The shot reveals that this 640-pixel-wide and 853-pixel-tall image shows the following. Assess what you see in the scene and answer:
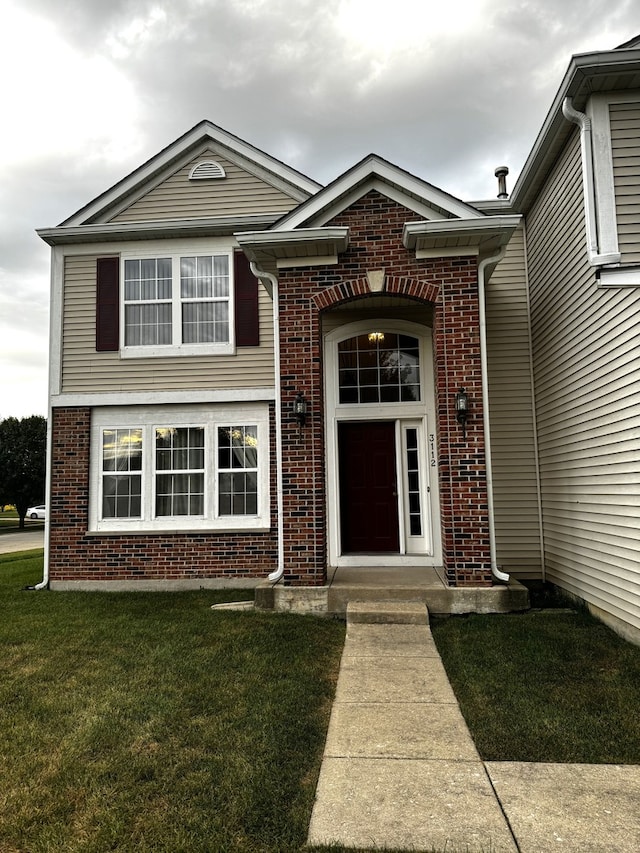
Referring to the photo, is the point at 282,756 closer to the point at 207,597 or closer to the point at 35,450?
the point at 207,597

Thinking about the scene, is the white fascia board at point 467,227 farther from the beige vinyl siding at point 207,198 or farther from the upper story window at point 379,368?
the beige vinyl siding at point 207,198

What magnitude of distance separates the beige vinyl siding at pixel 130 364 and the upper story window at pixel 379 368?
1246 mm

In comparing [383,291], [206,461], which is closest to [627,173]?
[383,291]

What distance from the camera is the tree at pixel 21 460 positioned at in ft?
92.0

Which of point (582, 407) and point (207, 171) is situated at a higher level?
point (207, 171)

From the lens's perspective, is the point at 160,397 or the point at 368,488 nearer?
the point at 368,488

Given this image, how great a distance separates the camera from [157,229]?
28.5 feet

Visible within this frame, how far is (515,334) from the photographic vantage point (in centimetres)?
839

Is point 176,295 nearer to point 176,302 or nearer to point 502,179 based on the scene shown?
point 176,302

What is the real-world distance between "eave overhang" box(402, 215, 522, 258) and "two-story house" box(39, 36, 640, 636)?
3 cm

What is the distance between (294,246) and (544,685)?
5200 mm

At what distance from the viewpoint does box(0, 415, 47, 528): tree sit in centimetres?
2805

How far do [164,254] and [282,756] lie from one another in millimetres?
7849

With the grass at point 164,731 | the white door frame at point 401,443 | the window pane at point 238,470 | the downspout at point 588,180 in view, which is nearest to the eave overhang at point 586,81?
the downspout at point 588,180
